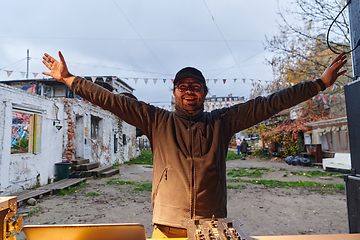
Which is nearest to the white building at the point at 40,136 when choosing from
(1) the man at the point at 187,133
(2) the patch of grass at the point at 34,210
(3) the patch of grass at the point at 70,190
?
(3) the patch of grass at the point at 70,190

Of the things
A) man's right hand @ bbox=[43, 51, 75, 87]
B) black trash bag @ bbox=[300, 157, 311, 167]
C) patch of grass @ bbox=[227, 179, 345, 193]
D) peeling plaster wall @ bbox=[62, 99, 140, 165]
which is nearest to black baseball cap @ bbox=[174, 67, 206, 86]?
man's right hand @ bbox=[43, 51, 75, 87]

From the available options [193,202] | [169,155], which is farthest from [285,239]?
[169,155]

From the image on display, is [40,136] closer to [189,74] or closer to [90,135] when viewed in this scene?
[90,135]

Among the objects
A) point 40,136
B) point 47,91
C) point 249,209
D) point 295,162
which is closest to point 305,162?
point 295,162

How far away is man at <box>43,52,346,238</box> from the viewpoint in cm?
171

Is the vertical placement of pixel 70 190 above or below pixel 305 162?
below

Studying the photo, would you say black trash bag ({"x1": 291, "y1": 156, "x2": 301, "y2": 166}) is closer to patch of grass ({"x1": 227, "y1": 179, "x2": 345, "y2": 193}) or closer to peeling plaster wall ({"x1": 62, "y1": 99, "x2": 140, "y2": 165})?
patch of grass ({"x1": 227, "y1": 179, "x2": 345, "y2": 193})

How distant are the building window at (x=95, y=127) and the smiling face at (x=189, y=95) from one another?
11842mm

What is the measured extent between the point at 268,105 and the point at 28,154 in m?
8.34

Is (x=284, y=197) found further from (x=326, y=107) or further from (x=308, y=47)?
(x=326, y=107)

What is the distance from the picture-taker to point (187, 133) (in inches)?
75.4

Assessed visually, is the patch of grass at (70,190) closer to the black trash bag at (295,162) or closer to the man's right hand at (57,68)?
the man's right hand at (57,68)

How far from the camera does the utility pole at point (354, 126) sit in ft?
8.66

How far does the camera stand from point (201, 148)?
184 cm
